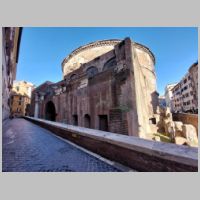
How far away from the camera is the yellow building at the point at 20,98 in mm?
36812

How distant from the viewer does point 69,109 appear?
11.1m

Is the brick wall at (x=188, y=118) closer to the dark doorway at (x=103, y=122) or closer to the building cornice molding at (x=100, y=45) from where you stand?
the building cornice molding at (x=100, y=45)

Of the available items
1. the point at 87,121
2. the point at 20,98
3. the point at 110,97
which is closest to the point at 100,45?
the point at 87,121

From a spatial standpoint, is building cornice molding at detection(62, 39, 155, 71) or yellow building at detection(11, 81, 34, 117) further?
yellow building at detection(11, 81, 34, 117)

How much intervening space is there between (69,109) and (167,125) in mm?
13212

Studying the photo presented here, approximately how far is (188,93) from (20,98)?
53109 millimetres

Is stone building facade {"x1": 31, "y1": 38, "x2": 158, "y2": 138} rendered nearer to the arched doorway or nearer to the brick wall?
the arched doorway

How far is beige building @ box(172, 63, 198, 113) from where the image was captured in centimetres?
3208

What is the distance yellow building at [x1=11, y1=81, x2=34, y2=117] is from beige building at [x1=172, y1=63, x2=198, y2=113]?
4716cm

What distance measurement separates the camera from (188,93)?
3838cm

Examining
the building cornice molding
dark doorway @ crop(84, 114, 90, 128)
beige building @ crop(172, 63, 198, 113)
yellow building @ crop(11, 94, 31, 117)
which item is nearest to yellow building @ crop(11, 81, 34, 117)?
yellow building @ crop(11, 94, 31, 117)

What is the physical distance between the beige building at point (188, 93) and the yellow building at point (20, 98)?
4716cm

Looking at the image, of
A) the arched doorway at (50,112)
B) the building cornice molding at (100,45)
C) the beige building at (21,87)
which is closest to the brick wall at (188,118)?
the building cornice molding at (100,45)

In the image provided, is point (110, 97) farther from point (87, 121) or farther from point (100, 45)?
point (100, 45)
